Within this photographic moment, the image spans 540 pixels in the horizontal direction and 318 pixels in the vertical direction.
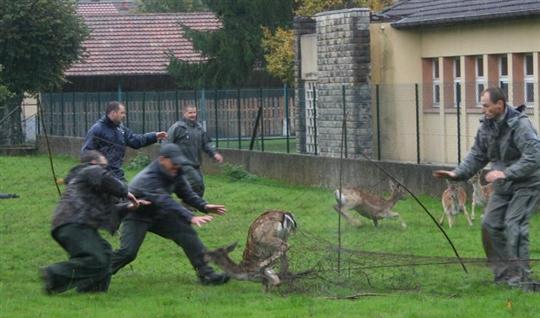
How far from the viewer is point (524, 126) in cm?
1415

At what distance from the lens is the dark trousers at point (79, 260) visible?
14516 millimetres

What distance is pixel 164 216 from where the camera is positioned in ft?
50.3

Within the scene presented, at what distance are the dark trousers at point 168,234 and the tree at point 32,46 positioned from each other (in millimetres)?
35292

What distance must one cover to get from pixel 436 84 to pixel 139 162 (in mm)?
8851

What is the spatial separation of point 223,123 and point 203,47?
54.5ft

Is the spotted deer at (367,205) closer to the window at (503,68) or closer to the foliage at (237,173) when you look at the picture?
the window at (503,68)

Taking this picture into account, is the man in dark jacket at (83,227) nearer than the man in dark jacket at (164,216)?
Yes

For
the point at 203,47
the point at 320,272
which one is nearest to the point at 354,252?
the point at 320,272

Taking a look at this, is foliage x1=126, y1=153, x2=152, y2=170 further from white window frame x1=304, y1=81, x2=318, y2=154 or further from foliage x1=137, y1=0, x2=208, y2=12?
foliage x1=137, y1=0, x2=208, y2=12

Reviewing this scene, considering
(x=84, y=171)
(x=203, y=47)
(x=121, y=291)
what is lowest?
(x=121, y=291)

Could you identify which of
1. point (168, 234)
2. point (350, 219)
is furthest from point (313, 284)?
point (350, 219)

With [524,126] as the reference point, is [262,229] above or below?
below

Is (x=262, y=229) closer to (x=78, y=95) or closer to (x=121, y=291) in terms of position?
(x=121, y=291)

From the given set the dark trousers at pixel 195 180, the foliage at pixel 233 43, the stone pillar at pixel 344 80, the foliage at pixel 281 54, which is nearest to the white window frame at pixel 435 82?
the stone pillar at pixel 344 80
